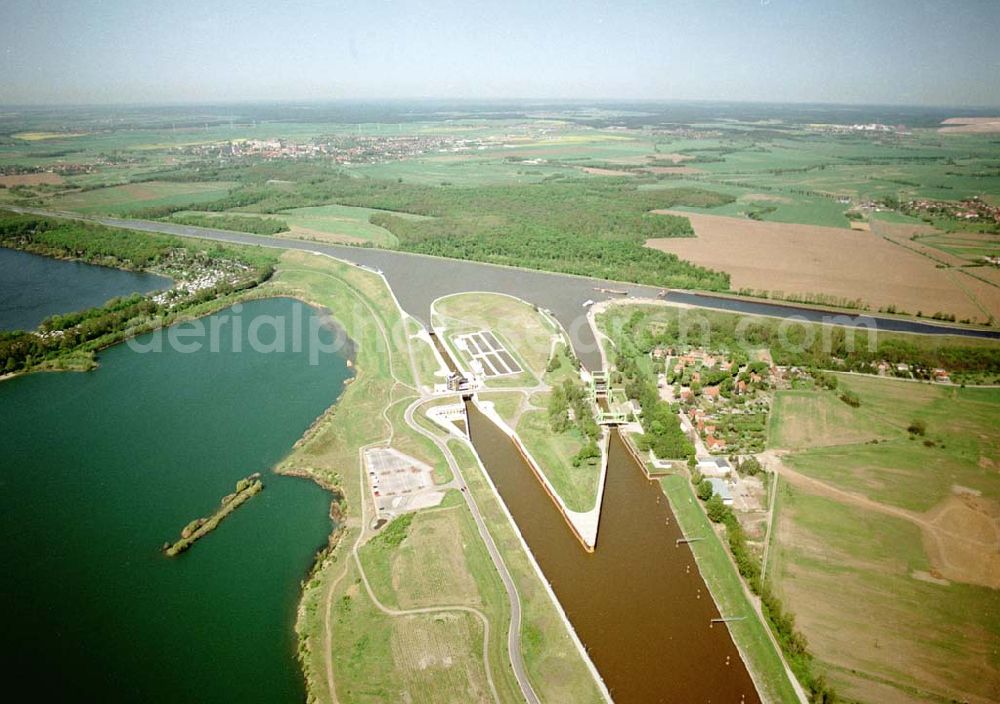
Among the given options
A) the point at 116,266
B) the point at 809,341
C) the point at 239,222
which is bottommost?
the point at 809,341

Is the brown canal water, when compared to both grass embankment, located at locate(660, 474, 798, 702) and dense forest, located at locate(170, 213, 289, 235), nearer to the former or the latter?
grass embankment, located at locate(660, 474, 798, 702)

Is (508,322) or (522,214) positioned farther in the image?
(522,214)

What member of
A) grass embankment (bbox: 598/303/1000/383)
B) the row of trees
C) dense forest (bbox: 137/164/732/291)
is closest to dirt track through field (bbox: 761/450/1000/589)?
the row of trees

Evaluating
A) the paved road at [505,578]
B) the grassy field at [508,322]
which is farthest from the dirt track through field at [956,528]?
the grassy field at [508,322]

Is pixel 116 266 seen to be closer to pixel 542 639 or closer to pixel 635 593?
pixel 542 639

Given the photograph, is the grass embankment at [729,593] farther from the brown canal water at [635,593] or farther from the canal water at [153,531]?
the canal water at [153,531]

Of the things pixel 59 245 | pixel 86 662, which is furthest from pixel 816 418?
pixel 59 245

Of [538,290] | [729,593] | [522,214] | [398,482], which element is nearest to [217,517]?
[398,482]
